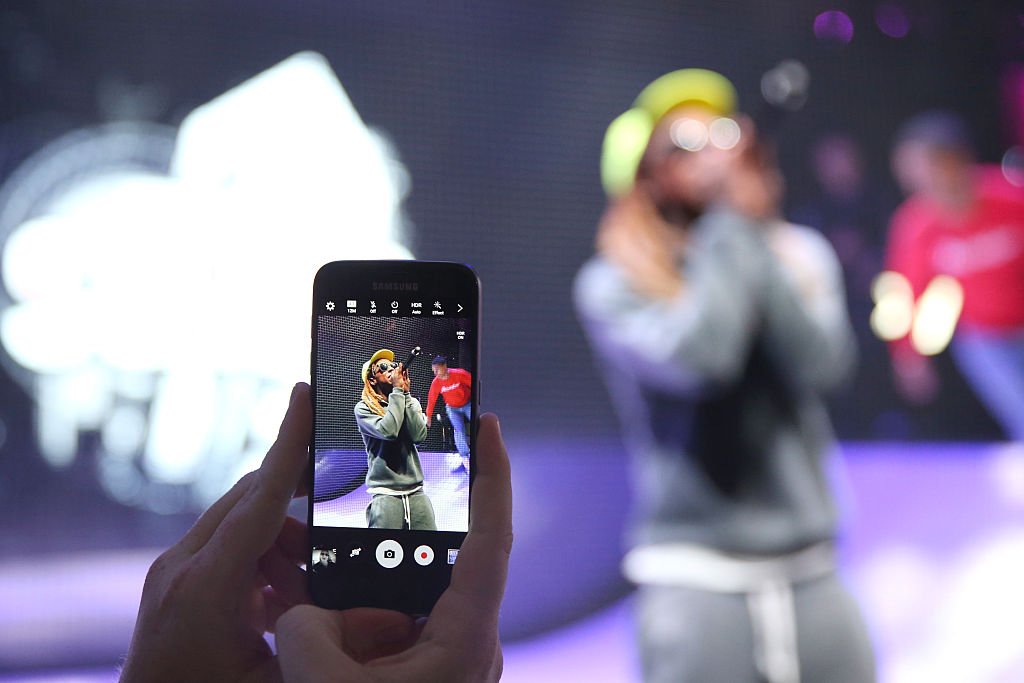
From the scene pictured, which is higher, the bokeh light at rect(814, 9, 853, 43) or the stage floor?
the bokeh light at rect(814, 9, 853, 43)

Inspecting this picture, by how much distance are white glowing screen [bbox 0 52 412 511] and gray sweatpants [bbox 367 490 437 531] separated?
0.84 m

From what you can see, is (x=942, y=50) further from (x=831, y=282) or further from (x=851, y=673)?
(x=851, y=673)

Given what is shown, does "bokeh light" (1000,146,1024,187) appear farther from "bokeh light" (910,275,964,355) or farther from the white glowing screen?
the white glowing screen

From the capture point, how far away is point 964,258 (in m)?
1.49

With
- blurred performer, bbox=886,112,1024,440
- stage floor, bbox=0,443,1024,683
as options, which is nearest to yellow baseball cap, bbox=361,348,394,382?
stage floor, bbox=0,443,1024,683

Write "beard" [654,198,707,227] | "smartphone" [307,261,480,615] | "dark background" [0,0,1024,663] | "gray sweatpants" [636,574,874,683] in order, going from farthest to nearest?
"dark background" [0,0,1024,663] → "beard" [654,198,707,227] → "gray sweatpants" [636,574,874,683] → "smartphone" [307,261,480,615]

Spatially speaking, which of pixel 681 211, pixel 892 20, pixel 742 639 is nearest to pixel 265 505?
pixel 742 639

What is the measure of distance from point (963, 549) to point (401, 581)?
1.50 meters

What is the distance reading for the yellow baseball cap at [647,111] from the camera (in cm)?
116

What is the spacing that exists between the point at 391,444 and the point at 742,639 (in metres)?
0.60

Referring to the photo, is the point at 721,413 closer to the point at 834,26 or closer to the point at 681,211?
the point at 681,211

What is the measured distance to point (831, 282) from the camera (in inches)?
45.8

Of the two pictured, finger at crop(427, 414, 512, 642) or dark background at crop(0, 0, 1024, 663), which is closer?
finger at crop(427, 414, 512, 642)

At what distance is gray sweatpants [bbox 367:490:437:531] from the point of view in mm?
449
